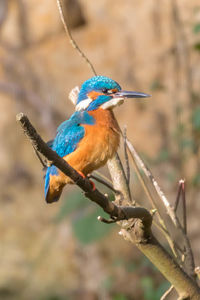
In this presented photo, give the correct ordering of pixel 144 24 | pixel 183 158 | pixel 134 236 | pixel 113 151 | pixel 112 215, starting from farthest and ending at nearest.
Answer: pixel 144 24
pixel 183 158
pixel 113 151
pixel 134 236
pixel 112 215

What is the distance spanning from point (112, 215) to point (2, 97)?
3.11 metres

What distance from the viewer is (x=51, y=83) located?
3.99 meters

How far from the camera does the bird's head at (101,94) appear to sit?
4.50 ft

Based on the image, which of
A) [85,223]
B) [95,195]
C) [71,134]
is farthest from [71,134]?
[85,223]

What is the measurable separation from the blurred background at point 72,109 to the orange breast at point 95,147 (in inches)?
91.1

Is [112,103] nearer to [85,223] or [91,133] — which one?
[91,133]

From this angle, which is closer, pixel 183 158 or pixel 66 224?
pixel 183 158

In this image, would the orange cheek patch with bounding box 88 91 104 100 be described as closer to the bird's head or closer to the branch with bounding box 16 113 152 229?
the bird's head

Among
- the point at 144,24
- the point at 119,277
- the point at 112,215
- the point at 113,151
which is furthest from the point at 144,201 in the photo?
the point at 112,215

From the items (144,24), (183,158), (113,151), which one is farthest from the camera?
(144,24)

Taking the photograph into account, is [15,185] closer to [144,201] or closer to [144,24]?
[144,201]

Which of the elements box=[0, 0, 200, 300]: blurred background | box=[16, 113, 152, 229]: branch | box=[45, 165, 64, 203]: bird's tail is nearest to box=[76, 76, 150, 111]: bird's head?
box=[45, 165, 64, 203]: bird's tail

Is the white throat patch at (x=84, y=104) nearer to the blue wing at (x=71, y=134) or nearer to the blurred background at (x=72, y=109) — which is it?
the blue wing at (x=71, y=134)

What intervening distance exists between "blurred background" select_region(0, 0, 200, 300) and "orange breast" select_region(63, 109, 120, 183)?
2314mm
